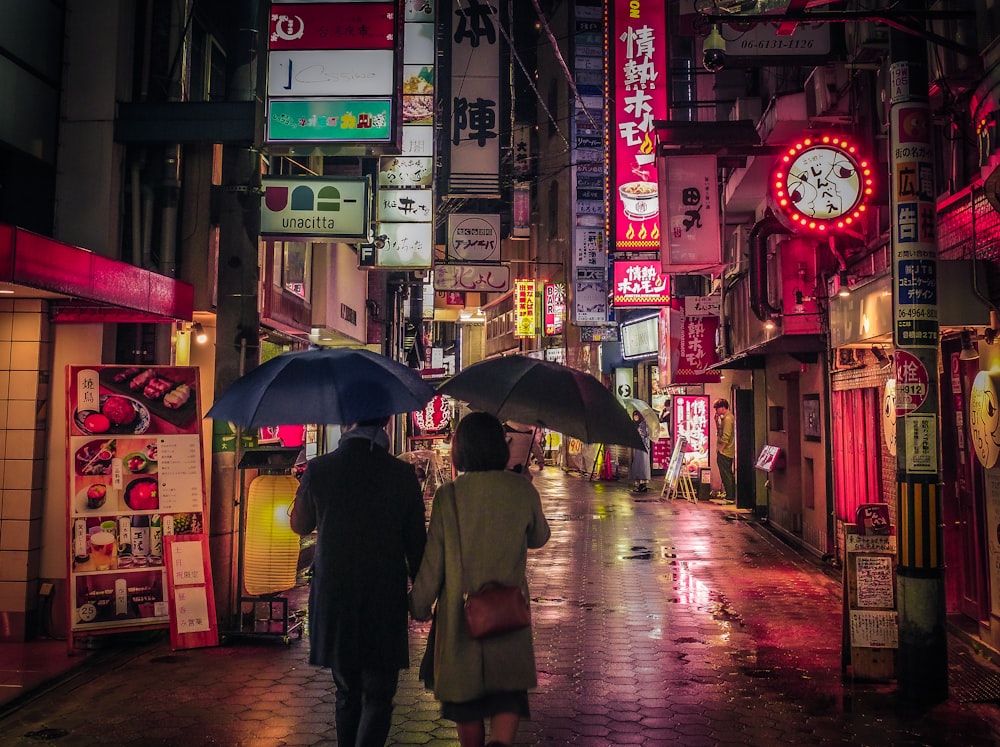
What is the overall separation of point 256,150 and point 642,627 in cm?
683

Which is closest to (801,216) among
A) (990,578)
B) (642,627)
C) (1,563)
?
(990,578)

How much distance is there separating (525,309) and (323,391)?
36.0 m

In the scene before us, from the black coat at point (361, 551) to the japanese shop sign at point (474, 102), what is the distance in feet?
40.2

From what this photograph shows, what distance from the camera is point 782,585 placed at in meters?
12.0

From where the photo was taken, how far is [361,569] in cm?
457

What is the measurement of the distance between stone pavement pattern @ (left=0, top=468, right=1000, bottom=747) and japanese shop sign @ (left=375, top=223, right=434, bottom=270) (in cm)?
702

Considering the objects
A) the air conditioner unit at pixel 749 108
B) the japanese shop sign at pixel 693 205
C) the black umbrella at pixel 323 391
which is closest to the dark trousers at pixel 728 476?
the air conditioner unit at pixel 749 108

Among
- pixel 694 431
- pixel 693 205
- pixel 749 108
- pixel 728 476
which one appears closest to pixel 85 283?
pixel 693 205

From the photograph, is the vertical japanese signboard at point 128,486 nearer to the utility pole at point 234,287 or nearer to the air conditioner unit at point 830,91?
the utility pole at point 234,287

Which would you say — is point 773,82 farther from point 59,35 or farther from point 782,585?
point 59,35

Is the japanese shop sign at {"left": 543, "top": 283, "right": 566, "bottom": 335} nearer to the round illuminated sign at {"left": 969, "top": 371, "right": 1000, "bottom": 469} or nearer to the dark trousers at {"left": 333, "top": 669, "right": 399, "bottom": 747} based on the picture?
the round illuminated sign at {"left": 969, "top": 371, "right": 1000, "bottom": 469}

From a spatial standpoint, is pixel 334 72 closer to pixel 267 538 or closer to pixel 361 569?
pixel 267 538

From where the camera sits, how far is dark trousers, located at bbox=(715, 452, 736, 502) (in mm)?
23406

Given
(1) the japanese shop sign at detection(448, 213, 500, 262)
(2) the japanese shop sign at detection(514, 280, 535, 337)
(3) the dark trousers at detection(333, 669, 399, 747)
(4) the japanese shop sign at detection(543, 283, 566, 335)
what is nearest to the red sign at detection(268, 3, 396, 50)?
(3) the dark trousers at detection(333, 669, 399, 747)
